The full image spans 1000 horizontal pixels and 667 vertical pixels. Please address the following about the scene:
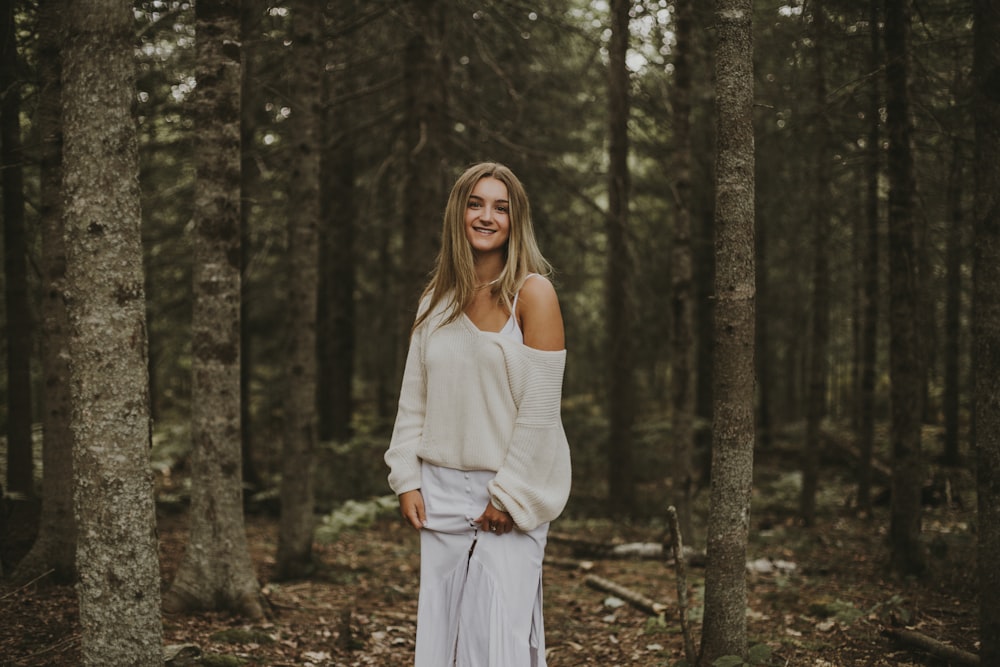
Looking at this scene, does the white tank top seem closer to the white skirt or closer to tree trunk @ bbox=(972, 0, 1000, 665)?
the white skirt

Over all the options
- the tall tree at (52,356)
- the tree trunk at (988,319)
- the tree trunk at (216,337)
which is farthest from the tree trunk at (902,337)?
Answer: the tall tree at (52,356)

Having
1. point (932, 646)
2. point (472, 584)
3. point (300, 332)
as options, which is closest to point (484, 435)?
point (472, 584)

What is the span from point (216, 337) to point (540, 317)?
11.8 ft

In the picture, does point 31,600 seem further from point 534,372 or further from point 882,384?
point 882,384

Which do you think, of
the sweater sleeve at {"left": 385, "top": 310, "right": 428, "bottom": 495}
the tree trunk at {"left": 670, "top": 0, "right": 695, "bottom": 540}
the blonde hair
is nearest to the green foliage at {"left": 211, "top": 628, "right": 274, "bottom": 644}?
the sweater sleeve at {"left": 385, "top": 310, "right": 428, "bottom": 495}

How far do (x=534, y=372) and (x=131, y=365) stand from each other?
1.80 m

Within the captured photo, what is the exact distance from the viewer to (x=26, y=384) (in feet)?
26.4

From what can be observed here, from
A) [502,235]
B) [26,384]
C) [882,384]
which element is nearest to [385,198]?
[26,384]

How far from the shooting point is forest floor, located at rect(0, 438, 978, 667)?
516 centimetres

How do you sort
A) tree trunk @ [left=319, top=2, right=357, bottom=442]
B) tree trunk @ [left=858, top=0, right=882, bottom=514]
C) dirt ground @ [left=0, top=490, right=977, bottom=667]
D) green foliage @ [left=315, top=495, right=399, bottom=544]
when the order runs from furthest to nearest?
tree trunk @ [left=319, top=2, right=357, bottom=442], tree trunk @ [left=858, top=0, right=882, bottom=514], green foliage @ [left=315, top=495, right=399, bottom=544], dirt ground @ [left=0, top=490, right=977, bottom=667]

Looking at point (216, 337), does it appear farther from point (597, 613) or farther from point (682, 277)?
point (682, 277)

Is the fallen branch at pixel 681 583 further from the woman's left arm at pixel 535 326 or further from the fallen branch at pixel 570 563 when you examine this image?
the fallen branch at pixel 570 563

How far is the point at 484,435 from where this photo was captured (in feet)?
11.5

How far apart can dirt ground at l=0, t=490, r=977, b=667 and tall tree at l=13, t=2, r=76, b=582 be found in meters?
0.28
